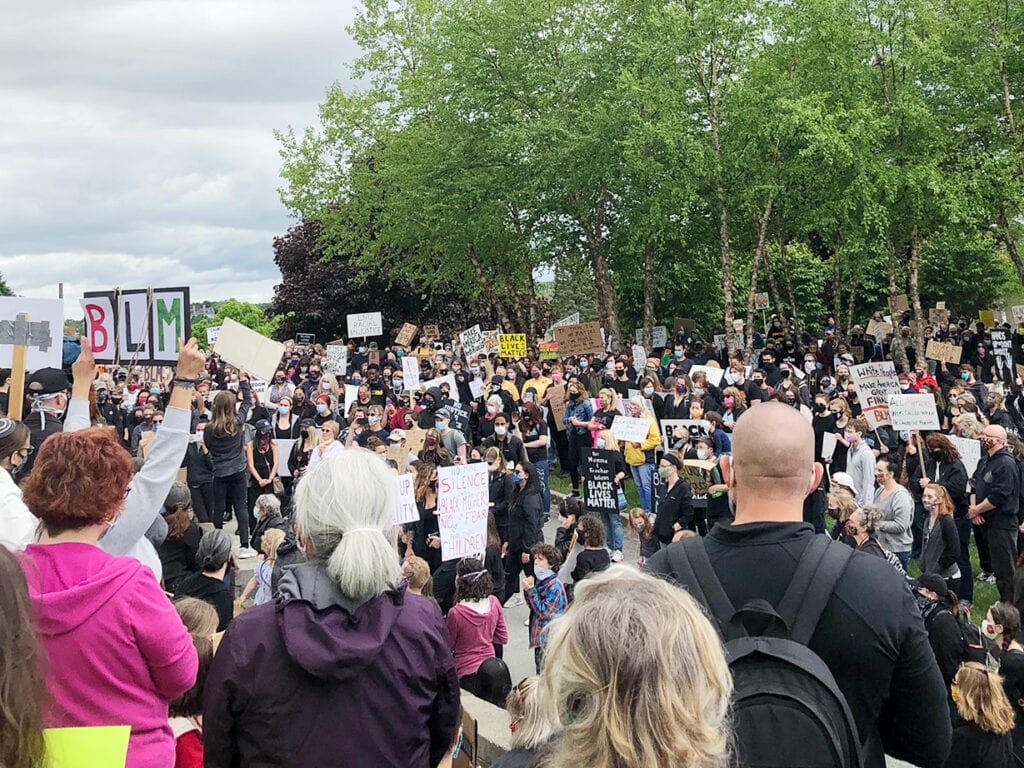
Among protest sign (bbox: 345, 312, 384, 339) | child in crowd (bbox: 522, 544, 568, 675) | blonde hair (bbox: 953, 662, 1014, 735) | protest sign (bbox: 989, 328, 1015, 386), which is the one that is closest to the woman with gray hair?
blonde hair (bbox: 953, 662, 1014, 735)

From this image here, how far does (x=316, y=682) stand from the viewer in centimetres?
259

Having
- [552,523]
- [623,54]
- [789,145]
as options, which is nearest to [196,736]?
[552,523]

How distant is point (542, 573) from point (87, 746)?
222 inches

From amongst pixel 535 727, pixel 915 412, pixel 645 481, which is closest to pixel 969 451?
pixel 915 412

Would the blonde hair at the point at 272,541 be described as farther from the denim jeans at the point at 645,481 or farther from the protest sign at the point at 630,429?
the denim jeans at the point at 645,481

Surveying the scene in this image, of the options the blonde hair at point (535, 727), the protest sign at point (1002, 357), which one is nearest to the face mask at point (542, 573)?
the blonde hair at point (535, 727)

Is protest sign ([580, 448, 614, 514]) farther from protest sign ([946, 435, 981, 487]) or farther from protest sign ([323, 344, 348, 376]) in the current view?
protest sign ([323, 344, 348, 376])

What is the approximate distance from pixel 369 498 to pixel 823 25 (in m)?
23.1

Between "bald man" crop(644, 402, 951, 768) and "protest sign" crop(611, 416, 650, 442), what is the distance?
10324mm

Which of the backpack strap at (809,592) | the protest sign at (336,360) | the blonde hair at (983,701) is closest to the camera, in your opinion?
the backpack strap at (809,592)

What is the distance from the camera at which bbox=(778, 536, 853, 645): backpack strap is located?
8.01 feet

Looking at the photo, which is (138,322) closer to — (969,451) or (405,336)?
(969,451)

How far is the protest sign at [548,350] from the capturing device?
3175cm

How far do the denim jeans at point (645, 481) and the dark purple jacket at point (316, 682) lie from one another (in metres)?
10.8
